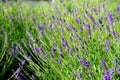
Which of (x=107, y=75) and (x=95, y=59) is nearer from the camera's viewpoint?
(x=107, y=75)

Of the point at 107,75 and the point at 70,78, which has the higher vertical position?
the point at 107,75

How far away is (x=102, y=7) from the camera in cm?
276

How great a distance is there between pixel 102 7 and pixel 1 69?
1203 millimetres

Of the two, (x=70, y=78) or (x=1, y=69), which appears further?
(x=1, y=69)

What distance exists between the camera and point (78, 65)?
83.9 inches

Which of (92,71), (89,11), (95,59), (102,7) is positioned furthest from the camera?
(89,11)

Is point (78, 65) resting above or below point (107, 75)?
Answer: below

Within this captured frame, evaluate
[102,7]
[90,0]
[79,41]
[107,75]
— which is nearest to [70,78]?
[79,41]

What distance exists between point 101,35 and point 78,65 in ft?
1.20

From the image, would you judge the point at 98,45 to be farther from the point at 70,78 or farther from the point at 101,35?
the point at 70,78

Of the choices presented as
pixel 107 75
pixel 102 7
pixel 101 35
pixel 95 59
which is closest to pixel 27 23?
pixel 102 7

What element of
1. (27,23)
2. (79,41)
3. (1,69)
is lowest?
(1,69)

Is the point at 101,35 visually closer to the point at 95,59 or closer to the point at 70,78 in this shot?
the point at 95,59

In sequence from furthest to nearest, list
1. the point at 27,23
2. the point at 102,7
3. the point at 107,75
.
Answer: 1. the point at 27,23
2. the point at 102,7
3. the point at 107,75
